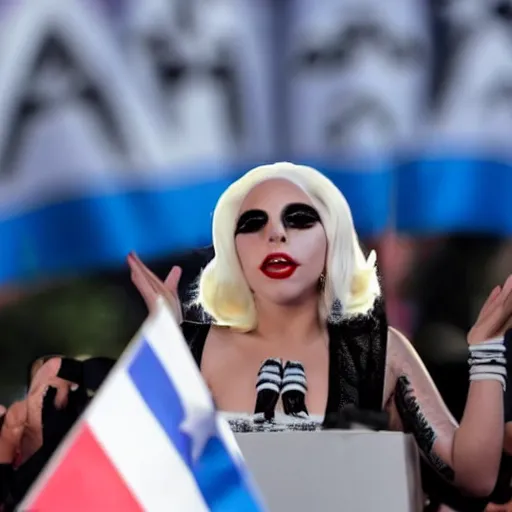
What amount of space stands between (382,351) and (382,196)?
0.90ft

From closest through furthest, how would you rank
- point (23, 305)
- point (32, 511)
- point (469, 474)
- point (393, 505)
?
point (32, 511), point (393, 505), point (469, 474), point (23, 305)

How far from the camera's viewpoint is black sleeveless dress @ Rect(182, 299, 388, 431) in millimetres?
1841

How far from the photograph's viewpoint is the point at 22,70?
6.56 ft

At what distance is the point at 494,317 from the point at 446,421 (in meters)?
0.20

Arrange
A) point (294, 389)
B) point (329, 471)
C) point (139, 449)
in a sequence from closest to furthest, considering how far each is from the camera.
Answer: point (139, 449) < point (329, 471) < point (294, 389)

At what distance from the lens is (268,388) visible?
1.86 metres

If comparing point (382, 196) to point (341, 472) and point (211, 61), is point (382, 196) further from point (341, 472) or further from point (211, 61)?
point (341, 472)

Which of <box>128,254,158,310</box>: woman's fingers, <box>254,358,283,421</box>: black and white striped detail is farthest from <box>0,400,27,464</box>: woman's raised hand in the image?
<box>254,358,283,421</box>: black and white striped detail

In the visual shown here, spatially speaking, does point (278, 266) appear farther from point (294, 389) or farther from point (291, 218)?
point (294, 389)

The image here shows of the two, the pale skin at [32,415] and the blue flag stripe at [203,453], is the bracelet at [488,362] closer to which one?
the pale skin at [32,415]

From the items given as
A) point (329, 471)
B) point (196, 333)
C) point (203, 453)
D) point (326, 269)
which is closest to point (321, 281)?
point (326, 269)

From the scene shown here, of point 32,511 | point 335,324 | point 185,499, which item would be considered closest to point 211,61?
point 335,324

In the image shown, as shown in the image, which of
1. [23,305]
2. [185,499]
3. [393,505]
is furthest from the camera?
[23,305]

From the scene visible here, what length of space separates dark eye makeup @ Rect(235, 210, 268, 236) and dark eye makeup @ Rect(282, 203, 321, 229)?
4cm
